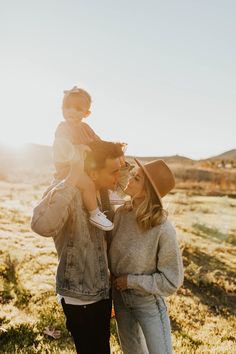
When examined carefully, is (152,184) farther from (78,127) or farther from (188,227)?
→ (188,227)

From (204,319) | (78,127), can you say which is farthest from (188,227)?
(78,127)

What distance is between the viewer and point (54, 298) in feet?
20.9

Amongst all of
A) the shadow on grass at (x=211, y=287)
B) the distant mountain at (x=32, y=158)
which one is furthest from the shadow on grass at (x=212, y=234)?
the distant mountain at (x=32, y=158)

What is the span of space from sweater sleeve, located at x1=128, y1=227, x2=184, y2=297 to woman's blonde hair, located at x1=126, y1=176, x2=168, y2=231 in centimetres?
12

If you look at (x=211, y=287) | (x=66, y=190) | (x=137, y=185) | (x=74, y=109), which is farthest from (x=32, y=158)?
(x=66, y=190)

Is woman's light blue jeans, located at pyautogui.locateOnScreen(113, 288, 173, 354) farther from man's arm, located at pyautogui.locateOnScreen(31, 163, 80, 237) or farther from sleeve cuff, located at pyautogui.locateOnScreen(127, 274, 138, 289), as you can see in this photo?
man's arm, located at pyautogui.locateOnScreen(31, 163, 80, 237)

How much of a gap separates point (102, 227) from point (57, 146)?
3.39 feet

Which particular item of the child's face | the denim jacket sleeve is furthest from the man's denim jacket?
the child's face

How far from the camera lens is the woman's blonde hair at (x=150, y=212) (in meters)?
2.95

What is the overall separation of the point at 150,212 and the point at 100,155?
0.59m

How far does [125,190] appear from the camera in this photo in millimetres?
3139

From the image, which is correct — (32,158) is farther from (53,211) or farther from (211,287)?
(53,211)

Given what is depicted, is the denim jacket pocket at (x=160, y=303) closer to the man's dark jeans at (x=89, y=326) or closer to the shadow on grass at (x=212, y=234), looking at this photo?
the man's dark jeans at (x=89, y=326)

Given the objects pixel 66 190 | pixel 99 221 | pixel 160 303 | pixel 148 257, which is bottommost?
pixel 160 303
